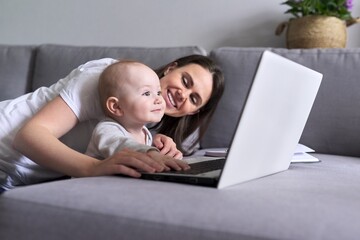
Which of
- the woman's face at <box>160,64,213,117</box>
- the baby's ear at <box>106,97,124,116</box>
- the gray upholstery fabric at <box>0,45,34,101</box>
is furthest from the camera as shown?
the gray upholstery fabric at <box>0,45,34,101</box>

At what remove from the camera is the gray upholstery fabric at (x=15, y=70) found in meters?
2.11

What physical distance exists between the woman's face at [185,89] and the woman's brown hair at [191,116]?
5 cm

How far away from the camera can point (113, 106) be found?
125 cm

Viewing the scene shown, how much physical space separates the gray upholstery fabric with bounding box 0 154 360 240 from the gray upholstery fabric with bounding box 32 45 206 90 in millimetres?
1077

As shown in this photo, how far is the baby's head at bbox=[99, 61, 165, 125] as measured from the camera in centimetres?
124

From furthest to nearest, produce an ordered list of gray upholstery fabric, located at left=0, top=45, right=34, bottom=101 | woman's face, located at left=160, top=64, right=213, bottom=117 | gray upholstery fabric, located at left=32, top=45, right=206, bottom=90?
1. gray upholstery fabric, located at left=0, top=45, right=34, bottom=101
2. gray upholstery fabric, located at left=32, top=45, right=206, bottom=90
3. woman's face, located at left=160, top=64, right=213, bottom=117

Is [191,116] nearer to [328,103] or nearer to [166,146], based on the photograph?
[166,146]

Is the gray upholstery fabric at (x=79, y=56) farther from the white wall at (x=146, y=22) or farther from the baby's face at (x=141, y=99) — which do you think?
the baby's face at (x=141, y=99)

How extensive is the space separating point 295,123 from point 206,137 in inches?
31.5

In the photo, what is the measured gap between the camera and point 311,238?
0.69 m

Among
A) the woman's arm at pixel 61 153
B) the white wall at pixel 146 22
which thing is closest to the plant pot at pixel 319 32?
the white wall at pixel 146 22

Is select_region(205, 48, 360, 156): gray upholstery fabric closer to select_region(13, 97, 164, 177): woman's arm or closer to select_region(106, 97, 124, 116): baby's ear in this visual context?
select_region(106, 97, 124, 116): baby's ear

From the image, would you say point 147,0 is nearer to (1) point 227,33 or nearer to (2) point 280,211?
(1) point 227,33

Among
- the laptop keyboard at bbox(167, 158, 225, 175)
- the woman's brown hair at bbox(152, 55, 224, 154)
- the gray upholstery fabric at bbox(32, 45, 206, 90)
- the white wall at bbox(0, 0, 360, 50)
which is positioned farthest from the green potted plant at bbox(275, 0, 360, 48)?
the laptop keyboard at bbox(167, 158, 225, 175)
